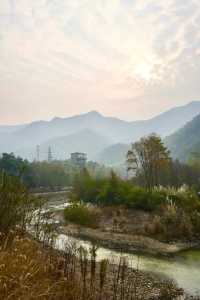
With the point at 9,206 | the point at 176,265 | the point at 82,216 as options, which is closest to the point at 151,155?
the point at 82,216

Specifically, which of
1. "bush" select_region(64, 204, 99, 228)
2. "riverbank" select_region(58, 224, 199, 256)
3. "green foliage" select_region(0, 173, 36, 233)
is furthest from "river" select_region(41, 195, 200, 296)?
"bush" select_region(64, 204, 99, 228)

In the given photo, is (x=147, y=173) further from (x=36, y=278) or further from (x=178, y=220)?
(x=36, y=278)

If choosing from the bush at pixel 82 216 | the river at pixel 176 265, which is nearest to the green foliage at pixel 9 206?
the river at pixel 176 265

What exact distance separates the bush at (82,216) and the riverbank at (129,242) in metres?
1.07

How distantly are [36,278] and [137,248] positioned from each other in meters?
13.2

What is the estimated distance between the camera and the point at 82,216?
76.4ft

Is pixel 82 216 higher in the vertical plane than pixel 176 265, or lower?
higher

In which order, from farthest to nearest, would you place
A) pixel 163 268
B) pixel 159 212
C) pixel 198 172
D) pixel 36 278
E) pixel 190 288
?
pixel 198 172, pixel 159 212, pixel 163 268, pixel 190 288, pixel 36 278

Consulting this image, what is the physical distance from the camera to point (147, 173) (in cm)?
3344

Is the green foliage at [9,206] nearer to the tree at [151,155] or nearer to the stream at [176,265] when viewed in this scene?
the stream at [176,265]

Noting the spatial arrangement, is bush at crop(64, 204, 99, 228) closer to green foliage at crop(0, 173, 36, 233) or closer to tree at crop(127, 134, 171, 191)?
tree at crop(127, 134, 171, 191)

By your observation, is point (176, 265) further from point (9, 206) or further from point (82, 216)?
point (82, 216)

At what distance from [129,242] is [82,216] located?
17.4 ft

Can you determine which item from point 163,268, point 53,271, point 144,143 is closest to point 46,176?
point 144,143
